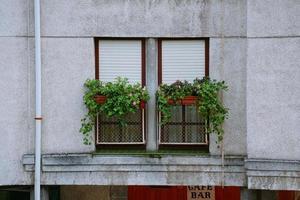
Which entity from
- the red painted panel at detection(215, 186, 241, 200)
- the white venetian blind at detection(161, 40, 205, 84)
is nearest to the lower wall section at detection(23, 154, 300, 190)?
the white venetian blind at detection(161, 40, 205, 84)

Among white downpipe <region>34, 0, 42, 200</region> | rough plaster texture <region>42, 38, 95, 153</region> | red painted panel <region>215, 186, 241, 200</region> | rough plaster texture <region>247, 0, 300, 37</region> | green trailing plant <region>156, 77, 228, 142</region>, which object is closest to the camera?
rough plaster texture <region>247, 0, 300, 37</region>

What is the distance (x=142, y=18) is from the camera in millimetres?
10258

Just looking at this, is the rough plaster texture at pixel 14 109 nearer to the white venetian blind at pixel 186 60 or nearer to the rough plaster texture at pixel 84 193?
the white venetian blind at pixel 186 60

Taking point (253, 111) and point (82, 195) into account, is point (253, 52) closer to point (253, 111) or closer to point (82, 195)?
point (253, 111)

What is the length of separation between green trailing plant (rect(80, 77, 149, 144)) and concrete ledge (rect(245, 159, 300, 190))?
2.29m

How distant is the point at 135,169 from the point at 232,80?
2.44 m

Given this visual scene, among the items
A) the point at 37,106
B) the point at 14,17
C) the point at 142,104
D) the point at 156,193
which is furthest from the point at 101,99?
the point at 156,193

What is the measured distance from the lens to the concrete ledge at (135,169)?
33.6 feet

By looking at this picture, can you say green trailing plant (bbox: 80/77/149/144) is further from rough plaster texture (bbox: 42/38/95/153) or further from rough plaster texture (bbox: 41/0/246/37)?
rough plaster texture (bbox: 41/0/246/37)

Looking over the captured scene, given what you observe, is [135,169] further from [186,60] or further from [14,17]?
[14,17]

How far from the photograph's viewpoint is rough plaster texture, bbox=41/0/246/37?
33.5 ft

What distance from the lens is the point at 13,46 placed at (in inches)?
403

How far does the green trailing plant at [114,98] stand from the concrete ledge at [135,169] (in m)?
0.52

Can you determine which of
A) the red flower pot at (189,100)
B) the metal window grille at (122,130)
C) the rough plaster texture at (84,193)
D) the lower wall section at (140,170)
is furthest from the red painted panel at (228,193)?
the red flower pot at (189,100)
